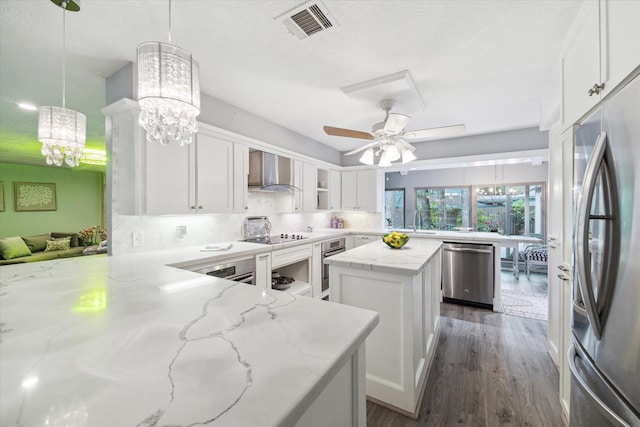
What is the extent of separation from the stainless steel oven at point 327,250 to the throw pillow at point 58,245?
20.4 feet

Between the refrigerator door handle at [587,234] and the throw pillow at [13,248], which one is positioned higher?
the refrigerator door handle at [587,234]

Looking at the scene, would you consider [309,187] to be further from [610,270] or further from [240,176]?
[610,270]

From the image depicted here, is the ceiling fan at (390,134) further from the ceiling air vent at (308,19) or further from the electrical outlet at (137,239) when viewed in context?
the electrical outlet at (137,239)

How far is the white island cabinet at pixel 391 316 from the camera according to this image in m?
1.75

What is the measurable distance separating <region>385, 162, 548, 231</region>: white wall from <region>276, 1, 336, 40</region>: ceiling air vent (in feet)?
19.0

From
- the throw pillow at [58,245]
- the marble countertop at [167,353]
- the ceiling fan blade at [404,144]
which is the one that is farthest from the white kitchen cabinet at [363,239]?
the throw pillow at [58,245]

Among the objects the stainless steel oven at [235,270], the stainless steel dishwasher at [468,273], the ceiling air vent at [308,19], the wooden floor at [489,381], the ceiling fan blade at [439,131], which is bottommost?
the wooden floor at [489,381]

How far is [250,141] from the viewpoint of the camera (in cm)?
308

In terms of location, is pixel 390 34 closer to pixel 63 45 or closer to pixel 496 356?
pixel 63 45

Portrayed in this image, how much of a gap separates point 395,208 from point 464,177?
72.8 inches

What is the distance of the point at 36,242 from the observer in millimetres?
5883

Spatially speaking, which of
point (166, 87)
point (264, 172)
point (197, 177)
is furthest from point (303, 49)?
point (264, 172)

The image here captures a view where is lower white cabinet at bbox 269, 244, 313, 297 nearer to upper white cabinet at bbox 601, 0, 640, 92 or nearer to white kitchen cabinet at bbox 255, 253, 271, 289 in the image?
white kitchen cabinet at bbox 255, 253, 271, 289

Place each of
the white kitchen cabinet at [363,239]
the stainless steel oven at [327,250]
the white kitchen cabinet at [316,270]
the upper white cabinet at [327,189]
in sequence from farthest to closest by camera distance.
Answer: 1. the upper white cabinet at [327,189]
2. the white kitchen cabinet at [363,239]
3. the stainless steel oven at [327,250]
4. the white kitchen cabinet at [316,270]
